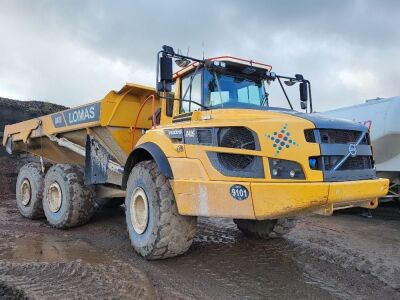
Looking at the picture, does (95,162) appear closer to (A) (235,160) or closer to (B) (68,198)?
(B) (68,198)

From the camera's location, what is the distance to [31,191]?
27.3 feet

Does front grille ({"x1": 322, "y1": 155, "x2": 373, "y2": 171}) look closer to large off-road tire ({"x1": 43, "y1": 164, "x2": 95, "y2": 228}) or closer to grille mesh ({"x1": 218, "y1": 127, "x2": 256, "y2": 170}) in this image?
grille mesh ({"x1": 218, "y1": 127, "x2": 256, "y2": 170})

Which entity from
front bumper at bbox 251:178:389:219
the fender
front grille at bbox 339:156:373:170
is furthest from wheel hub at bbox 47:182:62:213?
front grille at bbox 339:156:373:170

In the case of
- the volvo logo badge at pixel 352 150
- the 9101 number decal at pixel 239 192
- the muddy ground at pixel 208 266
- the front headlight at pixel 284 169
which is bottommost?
the muddy ground at pixel 208 266

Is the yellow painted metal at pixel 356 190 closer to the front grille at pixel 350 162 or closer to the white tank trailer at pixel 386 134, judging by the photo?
the front grille at pixel 350 162

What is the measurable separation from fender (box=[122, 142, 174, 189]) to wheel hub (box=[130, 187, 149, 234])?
463 millimetres

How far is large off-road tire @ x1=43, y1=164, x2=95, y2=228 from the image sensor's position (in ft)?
22.9

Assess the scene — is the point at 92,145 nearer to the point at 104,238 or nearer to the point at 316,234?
the point at 104,238

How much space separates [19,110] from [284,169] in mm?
13734

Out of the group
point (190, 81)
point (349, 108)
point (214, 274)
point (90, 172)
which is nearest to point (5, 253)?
point (90, 172)

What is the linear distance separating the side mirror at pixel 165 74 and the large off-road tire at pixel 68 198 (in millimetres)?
3123

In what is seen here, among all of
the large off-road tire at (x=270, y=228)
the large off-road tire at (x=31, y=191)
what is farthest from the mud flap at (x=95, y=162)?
the large off-road tire at (x=270, y=228)

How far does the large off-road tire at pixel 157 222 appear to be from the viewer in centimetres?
470

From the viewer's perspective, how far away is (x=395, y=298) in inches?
159
